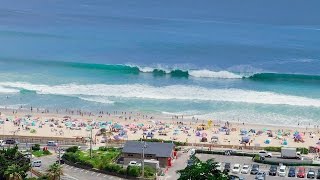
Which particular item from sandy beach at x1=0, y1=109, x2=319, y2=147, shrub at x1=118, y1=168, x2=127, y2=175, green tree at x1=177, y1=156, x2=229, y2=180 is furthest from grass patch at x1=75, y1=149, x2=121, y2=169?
green tree at x1=177, y1=156, x2=229, y2=180

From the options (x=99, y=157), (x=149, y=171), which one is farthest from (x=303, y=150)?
(x=99, y=157)

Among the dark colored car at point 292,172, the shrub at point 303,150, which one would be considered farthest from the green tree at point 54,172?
the shrub at point 303,150

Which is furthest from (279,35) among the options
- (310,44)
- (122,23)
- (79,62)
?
(79,62)

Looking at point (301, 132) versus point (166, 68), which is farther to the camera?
point (166, 68)

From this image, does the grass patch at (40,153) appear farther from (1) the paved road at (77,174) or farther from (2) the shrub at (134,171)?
(2) the shrub at (134,171)

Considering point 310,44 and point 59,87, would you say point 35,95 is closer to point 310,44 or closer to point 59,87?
point 59,87
